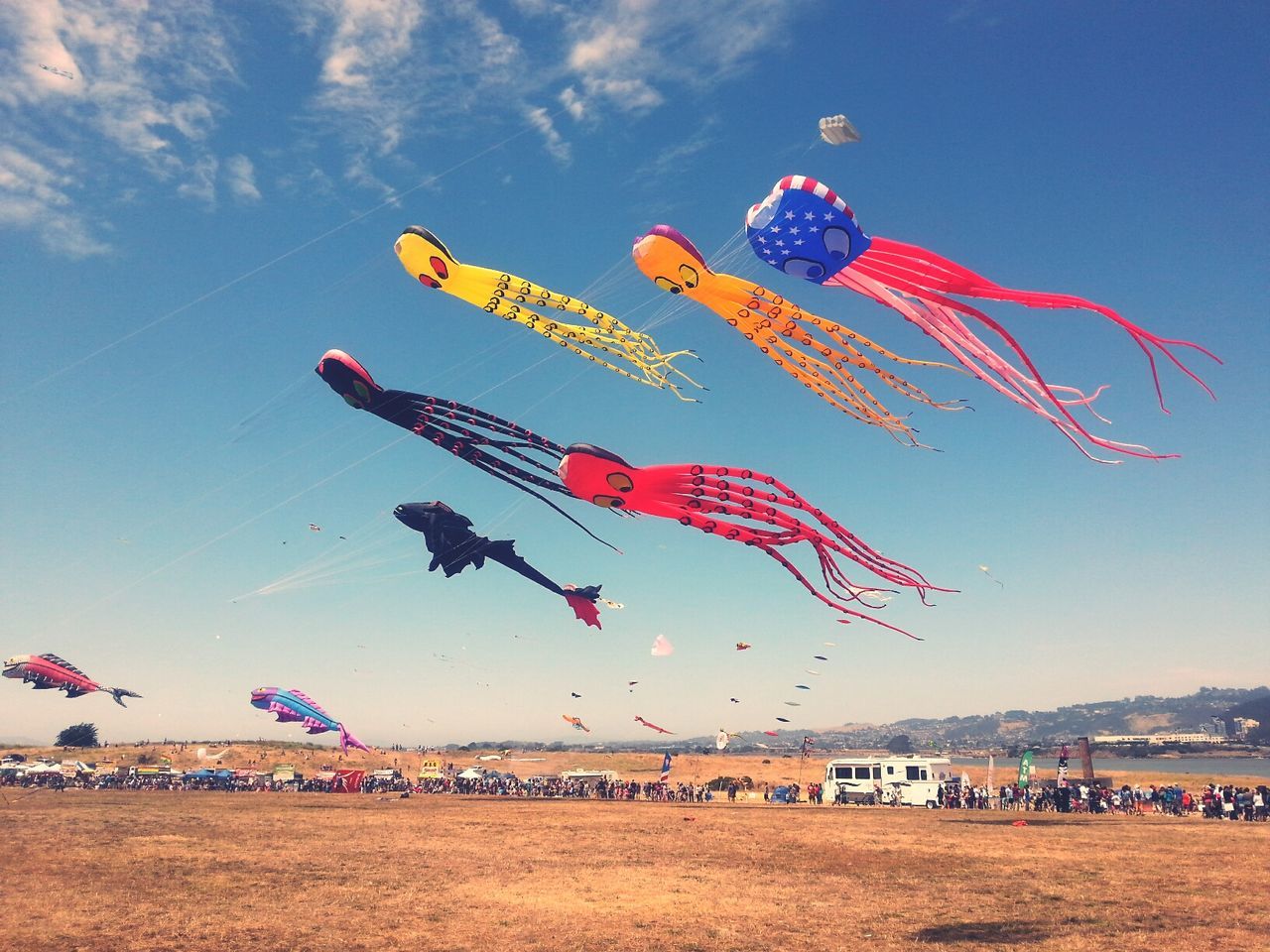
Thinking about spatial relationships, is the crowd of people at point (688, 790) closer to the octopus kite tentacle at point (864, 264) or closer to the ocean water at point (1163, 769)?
the ocean water at point (1163, 769)

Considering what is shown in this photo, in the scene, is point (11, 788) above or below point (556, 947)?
below

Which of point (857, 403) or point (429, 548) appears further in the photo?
point (429, 548)

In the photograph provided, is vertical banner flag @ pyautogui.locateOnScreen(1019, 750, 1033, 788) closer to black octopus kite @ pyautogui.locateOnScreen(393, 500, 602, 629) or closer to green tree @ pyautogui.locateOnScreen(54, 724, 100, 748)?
black octopus kite @ pyautogui.locateOnScreen(393, 500, 602, 629)

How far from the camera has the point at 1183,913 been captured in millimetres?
14898

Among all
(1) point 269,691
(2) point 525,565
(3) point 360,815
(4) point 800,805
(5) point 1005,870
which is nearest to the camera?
(5) point 1005,870

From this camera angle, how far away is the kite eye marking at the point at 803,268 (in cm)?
1357

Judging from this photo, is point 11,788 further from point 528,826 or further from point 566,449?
point 566,449

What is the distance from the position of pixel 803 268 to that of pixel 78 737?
327 feet

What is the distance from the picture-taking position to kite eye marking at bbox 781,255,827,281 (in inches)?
534

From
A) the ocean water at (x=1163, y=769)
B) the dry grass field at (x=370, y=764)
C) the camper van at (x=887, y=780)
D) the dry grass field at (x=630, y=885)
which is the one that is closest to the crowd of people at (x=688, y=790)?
the camper van at (x=887, y=780)

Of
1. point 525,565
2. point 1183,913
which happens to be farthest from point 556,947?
point 1183,913

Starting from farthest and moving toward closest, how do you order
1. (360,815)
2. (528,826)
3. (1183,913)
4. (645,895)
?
1. (360,815)
2. (528,826)
3. (645,895)
4. (1183,913)

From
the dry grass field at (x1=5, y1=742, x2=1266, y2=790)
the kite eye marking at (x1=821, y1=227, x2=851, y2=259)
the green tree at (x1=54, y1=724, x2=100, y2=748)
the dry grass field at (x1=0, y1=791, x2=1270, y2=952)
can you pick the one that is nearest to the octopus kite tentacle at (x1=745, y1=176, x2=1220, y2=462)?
the kite eye marking at (x1=821, y1=227, x2=851, y2=259)

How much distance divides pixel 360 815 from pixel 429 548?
70.7 feet
